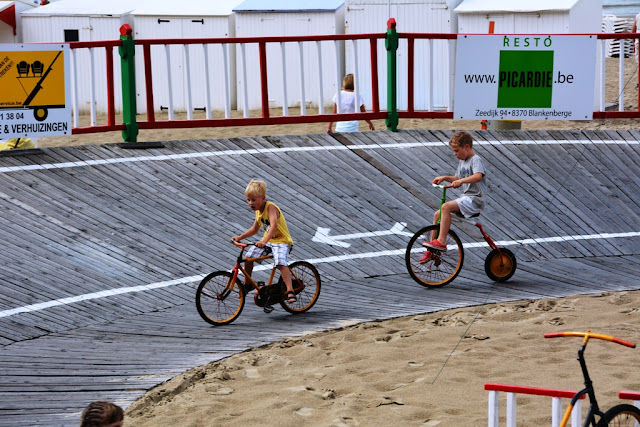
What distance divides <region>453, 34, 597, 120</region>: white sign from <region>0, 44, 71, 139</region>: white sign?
17.4ft

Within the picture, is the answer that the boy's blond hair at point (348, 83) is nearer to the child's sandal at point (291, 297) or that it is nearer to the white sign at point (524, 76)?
the white sign at point (524, 76)

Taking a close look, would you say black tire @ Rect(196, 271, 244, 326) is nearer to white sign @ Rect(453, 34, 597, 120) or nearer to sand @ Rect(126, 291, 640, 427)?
sand @ Rect(126, 291, 640, 427)

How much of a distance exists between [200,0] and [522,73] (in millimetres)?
14044

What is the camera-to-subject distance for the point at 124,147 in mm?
14055

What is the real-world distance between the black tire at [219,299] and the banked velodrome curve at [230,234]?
131 mm

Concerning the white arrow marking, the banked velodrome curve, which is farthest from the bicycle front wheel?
the white arrow marking

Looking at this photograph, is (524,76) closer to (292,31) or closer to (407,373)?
(407,373)

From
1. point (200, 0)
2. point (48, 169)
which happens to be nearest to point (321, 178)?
point (48, 169)

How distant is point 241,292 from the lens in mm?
9898

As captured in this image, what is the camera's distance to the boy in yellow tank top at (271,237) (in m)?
9.78

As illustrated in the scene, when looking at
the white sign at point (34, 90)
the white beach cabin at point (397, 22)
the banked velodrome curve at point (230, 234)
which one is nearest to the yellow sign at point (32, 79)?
the white sign at point (34, 90)

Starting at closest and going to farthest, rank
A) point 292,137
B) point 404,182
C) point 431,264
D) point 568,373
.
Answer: point 568,373 < point 431,264 < point 404,182 < point 292,137

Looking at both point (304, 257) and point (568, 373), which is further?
point (304, 257)

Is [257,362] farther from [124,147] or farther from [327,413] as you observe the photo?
[124,147]
